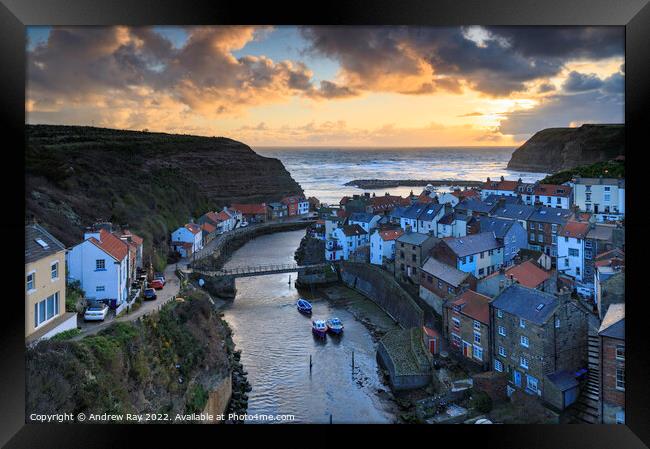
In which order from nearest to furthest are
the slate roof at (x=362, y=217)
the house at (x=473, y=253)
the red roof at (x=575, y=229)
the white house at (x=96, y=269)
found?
the white house at (x=96, y=269)
the red roof at (x=575, y=229)
the house at (x=473, y=253)
the slate roof at (x=362, y=217)

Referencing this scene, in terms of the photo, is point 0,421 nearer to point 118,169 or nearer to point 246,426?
point 246,426

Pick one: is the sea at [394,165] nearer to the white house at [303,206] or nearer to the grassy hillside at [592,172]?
the grassy hillside at [592,172]

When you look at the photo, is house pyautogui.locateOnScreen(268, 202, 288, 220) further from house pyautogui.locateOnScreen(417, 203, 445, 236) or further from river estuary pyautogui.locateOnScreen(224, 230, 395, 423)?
house pyautogui.locateOnScreen(417, 203, 445, 236)

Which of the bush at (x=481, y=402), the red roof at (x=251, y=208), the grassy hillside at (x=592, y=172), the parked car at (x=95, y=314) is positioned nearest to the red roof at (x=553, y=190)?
the grassy hillside at (x=592, y=172)

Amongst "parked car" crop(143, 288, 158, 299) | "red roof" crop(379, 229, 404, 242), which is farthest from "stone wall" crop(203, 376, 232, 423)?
"red roof" crop(379, 229, 404, 242)

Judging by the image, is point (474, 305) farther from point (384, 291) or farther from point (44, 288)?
point (44, 288)

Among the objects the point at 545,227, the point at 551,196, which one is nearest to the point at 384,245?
the point at 545,227

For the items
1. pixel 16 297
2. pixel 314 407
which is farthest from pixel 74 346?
pixel 314 407
